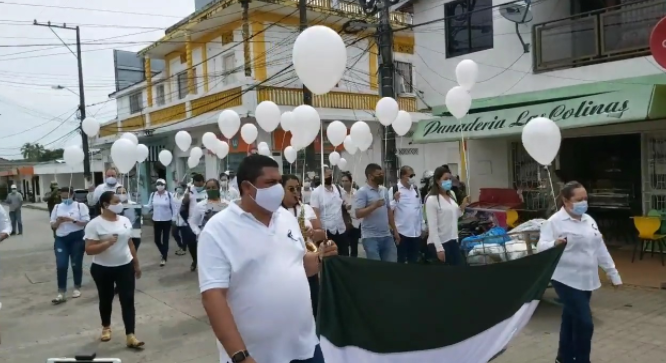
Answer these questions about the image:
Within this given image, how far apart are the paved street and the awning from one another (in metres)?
2.93

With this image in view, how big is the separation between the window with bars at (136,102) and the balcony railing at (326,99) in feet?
35.8

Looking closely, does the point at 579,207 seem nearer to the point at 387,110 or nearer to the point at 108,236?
the point at 108,236

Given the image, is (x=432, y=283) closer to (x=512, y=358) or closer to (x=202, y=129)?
(x=512, y=358)

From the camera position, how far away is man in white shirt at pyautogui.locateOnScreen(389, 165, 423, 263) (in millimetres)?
7324

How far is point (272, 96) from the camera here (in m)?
17.2

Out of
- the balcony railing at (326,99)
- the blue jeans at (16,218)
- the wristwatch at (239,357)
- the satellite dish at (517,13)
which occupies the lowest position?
the blue jeans at (16,218)

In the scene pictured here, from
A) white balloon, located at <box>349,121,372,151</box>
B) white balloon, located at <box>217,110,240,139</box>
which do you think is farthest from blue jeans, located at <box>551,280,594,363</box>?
white balloon, located at <box>217,110,240,139</box>

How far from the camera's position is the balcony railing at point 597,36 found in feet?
32.6

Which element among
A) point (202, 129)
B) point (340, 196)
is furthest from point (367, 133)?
point (202, 129)

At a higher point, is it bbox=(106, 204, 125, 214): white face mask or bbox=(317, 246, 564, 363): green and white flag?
bbox=(106, 204, 125, 214): white face mask

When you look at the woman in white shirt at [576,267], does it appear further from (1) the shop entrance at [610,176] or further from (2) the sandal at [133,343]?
(1) the shop entrance at [610,176]

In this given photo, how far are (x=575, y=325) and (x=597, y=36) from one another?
7.93m

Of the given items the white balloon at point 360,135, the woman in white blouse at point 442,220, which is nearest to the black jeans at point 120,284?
the woman in white blouse at point 442,220

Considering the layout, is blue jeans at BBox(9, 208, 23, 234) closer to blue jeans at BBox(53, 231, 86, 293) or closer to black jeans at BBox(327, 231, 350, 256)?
blue jeans at BBox(53, 231, 86, 293)
